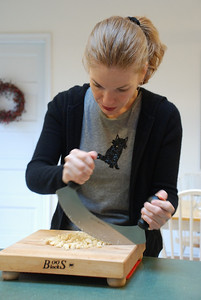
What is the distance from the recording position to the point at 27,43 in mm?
4074

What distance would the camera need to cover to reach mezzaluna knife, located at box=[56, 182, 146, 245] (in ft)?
3.16

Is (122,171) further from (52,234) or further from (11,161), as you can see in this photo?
(11,161)

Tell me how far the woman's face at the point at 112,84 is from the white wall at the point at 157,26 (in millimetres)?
2980

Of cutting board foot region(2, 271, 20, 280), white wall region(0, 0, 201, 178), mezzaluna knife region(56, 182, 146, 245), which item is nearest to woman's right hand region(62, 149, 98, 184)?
mezzaluna knife region(56, 182, 146, 245)

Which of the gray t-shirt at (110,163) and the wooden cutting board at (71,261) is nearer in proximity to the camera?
the wooden cutting board at (71,261)

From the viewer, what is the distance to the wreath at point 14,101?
3996 millimetres

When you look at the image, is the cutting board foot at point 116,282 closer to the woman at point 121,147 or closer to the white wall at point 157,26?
the woman at point 121,147

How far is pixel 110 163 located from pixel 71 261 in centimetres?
34

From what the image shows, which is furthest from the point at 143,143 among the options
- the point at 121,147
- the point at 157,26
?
the point at 157,26

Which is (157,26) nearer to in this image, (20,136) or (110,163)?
(20,136)

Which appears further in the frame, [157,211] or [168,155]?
[168,155]

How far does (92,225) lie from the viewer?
102 centimetres

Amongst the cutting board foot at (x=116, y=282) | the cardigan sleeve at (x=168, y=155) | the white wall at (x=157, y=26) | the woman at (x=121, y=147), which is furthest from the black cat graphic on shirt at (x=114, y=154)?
the white wall at (x=157, y=26)

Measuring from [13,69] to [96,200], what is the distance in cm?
319
